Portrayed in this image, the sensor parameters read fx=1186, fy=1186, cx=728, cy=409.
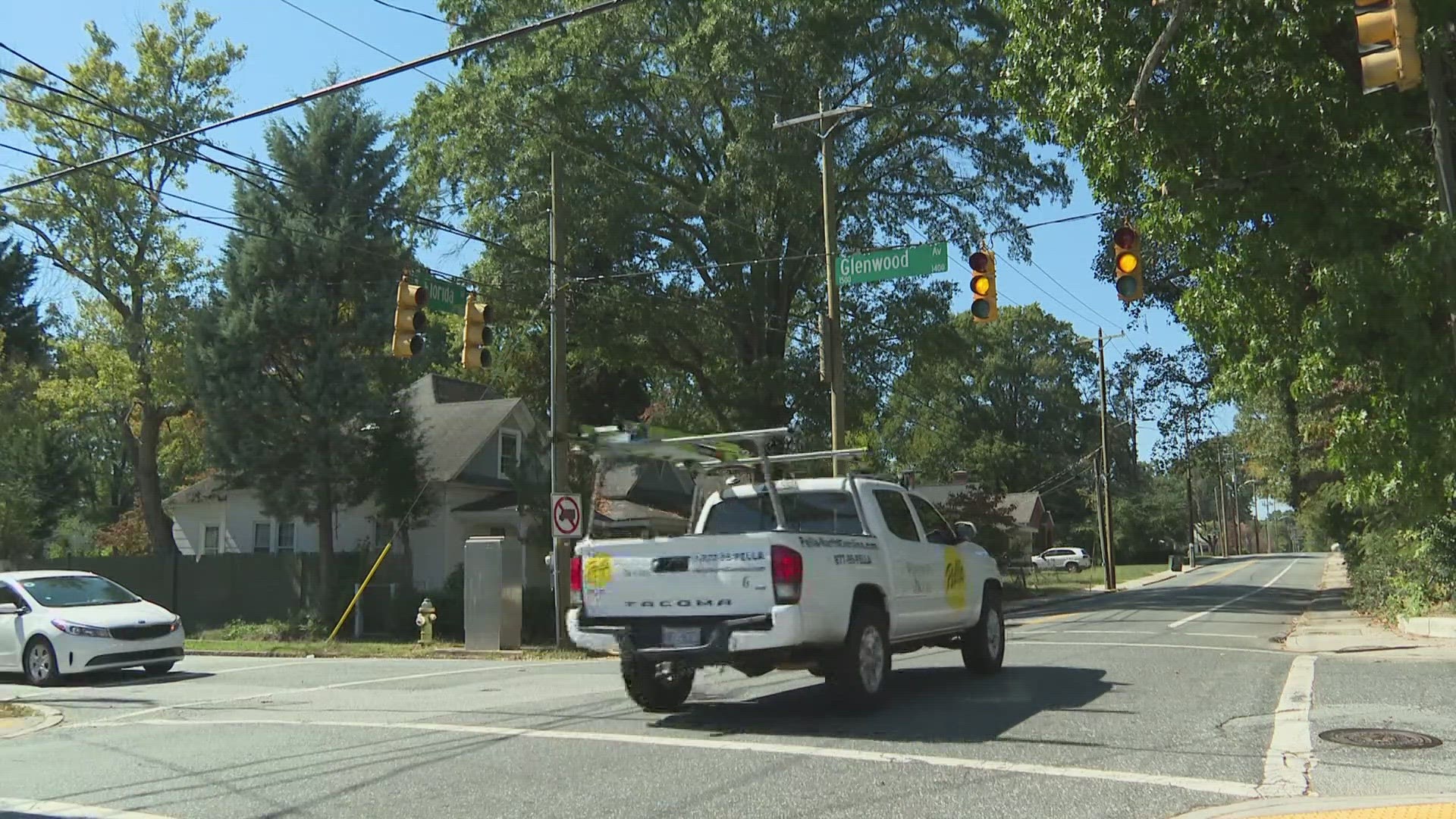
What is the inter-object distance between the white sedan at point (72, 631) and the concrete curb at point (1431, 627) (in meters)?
18.1

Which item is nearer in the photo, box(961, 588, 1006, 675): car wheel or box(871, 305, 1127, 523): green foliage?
box(961, 588, 1006, 675): car wheel

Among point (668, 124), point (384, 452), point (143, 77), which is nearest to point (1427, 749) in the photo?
point (384, 452)

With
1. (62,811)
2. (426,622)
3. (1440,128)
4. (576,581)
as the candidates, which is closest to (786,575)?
(576,581)

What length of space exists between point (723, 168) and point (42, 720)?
869 inches

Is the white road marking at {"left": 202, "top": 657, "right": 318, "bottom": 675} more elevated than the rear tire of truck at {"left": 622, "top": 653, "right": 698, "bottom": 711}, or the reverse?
the rear tire of truck at {"left": 622, "top": 653, "right": 698, "bottom": 711}

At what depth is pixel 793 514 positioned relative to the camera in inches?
423

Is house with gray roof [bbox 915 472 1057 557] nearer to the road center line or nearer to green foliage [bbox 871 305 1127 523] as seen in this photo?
green foliage [bbox 871 305 1127 523]

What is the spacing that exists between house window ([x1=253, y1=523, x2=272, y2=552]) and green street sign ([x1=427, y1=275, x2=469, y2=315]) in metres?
19.2

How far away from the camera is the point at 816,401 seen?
103 feet

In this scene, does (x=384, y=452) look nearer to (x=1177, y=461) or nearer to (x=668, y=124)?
(x=668, y=124)

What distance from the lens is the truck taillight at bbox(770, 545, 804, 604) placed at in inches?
355

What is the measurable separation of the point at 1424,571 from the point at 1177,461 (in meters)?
16.4

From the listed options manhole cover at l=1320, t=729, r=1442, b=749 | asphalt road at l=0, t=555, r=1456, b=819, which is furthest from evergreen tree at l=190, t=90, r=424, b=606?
manhole cover at l=1320, t=729, r=1442, b=749

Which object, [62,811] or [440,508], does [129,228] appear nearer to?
[440,508]
